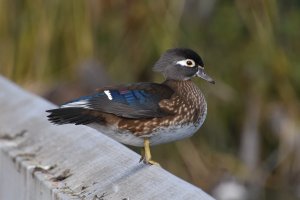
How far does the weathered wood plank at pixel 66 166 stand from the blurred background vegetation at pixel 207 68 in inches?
139

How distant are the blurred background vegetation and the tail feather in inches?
155

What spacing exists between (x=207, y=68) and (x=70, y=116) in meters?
4.91

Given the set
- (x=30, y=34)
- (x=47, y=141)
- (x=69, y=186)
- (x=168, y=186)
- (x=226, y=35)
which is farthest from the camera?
(x=226, y=35)

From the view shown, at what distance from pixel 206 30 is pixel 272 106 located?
111 centimetres

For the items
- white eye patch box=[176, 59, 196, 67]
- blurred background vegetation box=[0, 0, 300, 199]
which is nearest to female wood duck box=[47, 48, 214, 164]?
white eye patch box=[176, 59, 196, 67]

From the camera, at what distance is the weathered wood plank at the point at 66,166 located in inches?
125

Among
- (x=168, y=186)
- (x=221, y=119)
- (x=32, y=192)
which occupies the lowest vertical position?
(x=221, y=119)

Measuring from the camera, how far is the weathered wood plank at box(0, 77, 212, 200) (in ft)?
10.4

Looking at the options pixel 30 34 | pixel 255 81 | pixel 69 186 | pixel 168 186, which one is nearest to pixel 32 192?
pixel 69 186

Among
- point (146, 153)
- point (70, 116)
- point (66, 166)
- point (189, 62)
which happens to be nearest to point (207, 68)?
point (189, 62)

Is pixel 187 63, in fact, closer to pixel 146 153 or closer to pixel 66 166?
pixel 146 153

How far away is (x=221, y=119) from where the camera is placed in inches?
336

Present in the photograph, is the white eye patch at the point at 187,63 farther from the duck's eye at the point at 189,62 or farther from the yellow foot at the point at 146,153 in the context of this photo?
the yellow foot at the point at 146,153

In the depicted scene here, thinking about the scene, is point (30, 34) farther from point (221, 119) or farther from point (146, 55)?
point (221, 119)
